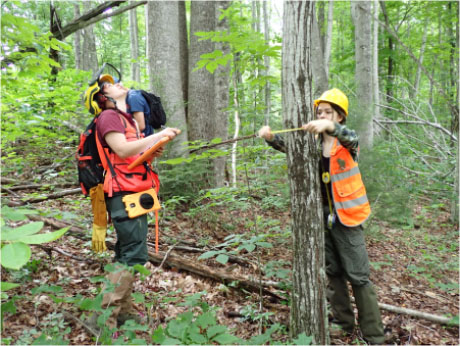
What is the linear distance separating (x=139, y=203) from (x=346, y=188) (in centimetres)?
182

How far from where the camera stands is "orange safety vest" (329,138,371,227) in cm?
282

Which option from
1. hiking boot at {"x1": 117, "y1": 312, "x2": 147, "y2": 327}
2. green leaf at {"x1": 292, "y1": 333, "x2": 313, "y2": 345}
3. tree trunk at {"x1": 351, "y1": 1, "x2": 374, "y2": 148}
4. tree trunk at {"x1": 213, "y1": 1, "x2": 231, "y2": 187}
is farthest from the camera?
tree trunk at {"x1": 351, "y1": 1, "x2": 374, "y2": 148}

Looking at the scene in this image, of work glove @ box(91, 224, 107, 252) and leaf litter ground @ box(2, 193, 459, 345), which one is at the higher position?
work glove @ box(91, 224, 107, 252)

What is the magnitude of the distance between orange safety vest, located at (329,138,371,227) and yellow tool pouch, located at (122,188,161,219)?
5.33 feet

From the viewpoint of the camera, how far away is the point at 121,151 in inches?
108

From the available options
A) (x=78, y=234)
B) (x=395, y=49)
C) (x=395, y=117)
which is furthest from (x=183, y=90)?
A: (x=395, y=49)

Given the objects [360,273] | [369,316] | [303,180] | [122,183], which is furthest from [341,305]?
[122,183]

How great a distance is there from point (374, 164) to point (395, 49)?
8.78 metres

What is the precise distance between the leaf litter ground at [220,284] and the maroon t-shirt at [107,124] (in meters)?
0.95

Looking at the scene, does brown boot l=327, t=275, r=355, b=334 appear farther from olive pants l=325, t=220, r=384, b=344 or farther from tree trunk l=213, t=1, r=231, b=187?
tree trunk l=213, t=1, r=231, b=187

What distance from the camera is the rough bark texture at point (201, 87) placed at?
6.58 meters

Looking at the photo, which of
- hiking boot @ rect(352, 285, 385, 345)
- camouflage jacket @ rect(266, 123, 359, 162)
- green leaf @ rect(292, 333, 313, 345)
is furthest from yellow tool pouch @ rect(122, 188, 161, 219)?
hiking boot @ rect(352, 285, 385, 345)

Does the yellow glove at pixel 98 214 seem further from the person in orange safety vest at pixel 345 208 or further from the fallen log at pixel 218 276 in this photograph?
the person in orange safety vest at pixel 345 208

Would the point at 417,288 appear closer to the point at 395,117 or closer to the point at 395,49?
the point at 395,117
